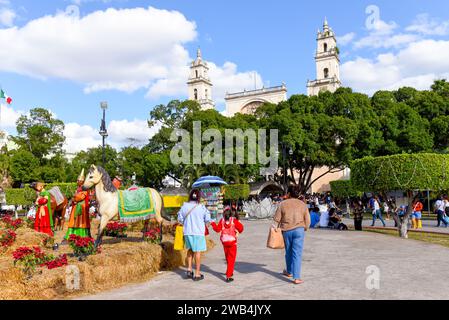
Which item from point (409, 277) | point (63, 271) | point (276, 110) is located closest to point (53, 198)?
point (63, 271)

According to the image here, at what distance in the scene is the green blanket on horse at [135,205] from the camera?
10617 millimetres

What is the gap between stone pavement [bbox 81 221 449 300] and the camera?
6.83 metres

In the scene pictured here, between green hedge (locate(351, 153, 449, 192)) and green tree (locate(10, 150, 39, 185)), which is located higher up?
green tree (locate(10, 150, 39, 185))

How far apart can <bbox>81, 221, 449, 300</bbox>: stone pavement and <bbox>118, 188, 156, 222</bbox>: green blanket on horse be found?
2.25 metres

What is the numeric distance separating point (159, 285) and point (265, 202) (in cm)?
2158

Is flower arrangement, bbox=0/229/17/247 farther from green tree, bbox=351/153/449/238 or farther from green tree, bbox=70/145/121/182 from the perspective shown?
green tree, bbox=70/145/121/182

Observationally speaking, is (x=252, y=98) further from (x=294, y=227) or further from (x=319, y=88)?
(x=294, y=227)

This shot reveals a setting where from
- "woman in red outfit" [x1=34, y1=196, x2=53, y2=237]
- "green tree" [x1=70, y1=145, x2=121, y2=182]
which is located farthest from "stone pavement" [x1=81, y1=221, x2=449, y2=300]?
"green tree" [x1=70, y1=145, x2=121, y2=182]

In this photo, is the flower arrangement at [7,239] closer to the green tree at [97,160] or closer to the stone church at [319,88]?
the green tree at [97,160]

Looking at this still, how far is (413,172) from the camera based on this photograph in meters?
15.4

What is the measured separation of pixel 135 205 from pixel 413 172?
35.9ft

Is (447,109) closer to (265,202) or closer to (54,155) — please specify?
(265,202)

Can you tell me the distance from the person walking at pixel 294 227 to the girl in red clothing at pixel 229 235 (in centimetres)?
88

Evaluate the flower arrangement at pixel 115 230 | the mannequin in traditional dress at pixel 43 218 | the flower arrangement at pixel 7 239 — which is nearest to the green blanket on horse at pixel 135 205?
the flower arrangement at pixel 115 230
